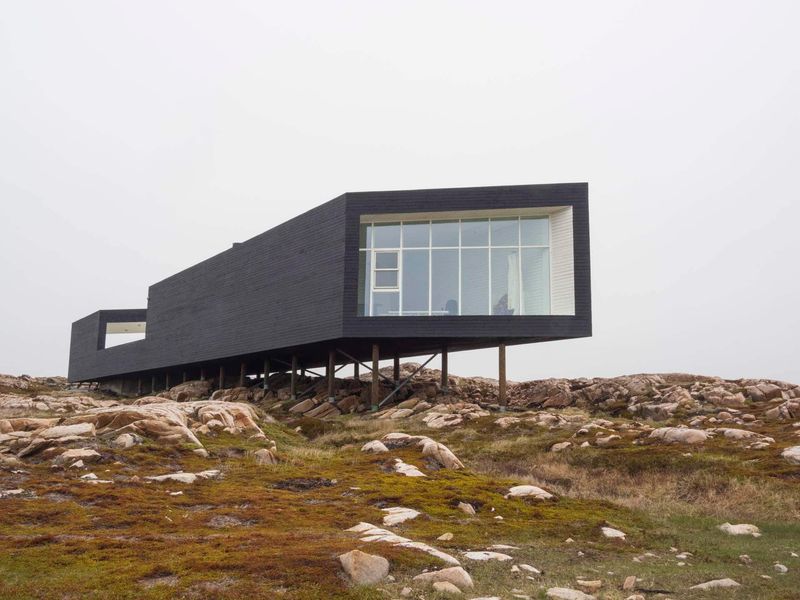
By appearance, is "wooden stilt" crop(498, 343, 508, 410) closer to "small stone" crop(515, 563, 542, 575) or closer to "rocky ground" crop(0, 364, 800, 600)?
"rocky ground" crop(0, 364, 800, 600)

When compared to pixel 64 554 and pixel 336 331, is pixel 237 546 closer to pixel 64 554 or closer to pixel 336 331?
pixel 64 554

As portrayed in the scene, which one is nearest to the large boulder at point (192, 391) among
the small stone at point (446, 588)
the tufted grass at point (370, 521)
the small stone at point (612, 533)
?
the tufted grass at point (370, 521)

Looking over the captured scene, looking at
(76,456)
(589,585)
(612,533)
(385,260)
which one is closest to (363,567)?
(589,585)

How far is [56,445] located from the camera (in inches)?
752

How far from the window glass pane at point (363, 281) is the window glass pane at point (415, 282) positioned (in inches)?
90.2

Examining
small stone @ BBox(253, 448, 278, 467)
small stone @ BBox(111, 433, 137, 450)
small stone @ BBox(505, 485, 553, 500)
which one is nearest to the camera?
small stone @ BBox(505, 485, 553, 500)

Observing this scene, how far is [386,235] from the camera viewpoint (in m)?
39.5

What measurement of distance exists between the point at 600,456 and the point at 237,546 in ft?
51.7

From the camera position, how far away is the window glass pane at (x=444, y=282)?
124ft

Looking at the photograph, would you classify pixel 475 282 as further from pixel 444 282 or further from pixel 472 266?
pixel 444 282

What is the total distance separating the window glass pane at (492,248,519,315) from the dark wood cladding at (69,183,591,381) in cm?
74

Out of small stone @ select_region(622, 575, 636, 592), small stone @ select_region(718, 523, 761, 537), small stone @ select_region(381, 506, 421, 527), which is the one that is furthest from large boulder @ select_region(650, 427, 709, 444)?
small stone @ select_region(622, 575, 636, 592)

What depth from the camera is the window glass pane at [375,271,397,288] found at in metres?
38.8

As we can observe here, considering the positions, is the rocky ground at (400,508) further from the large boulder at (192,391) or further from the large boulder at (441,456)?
the large boulder at (192,391)
